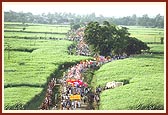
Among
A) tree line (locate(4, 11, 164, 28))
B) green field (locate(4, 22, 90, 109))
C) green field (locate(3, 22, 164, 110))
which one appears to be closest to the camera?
green field (locate(3, 22, 164, 110))

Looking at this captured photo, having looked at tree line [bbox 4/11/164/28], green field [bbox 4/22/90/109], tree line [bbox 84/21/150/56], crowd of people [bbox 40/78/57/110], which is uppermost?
tree line [bbox 4/11/164/28]

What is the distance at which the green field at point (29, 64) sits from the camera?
1129cm

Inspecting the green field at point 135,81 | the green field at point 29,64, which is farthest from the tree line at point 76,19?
the green field at point 135,81

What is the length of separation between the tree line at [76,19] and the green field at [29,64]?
1.46ft

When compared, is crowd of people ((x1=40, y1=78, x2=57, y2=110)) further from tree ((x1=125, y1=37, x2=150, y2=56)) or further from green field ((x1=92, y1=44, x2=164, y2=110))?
tree ((x1=125, y1=37, x2=150, y2=56))

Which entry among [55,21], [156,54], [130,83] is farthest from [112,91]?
[55,21]

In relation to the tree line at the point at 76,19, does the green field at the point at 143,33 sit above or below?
below

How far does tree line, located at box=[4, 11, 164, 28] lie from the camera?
11.7 metres

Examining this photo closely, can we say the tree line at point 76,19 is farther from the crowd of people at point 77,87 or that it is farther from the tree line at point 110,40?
the crowd of people at point 77,87

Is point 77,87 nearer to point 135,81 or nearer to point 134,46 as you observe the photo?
point 135,81

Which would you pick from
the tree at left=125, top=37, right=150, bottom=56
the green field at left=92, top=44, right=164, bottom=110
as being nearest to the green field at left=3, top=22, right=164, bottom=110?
the green field at left=92, top=44, right=164, bottom=110

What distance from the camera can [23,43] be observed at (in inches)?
469

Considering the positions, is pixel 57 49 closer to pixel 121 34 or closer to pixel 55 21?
pixel 55 21

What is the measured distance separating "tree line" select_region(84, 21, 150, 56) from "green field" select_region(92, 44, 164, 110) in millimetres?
234
